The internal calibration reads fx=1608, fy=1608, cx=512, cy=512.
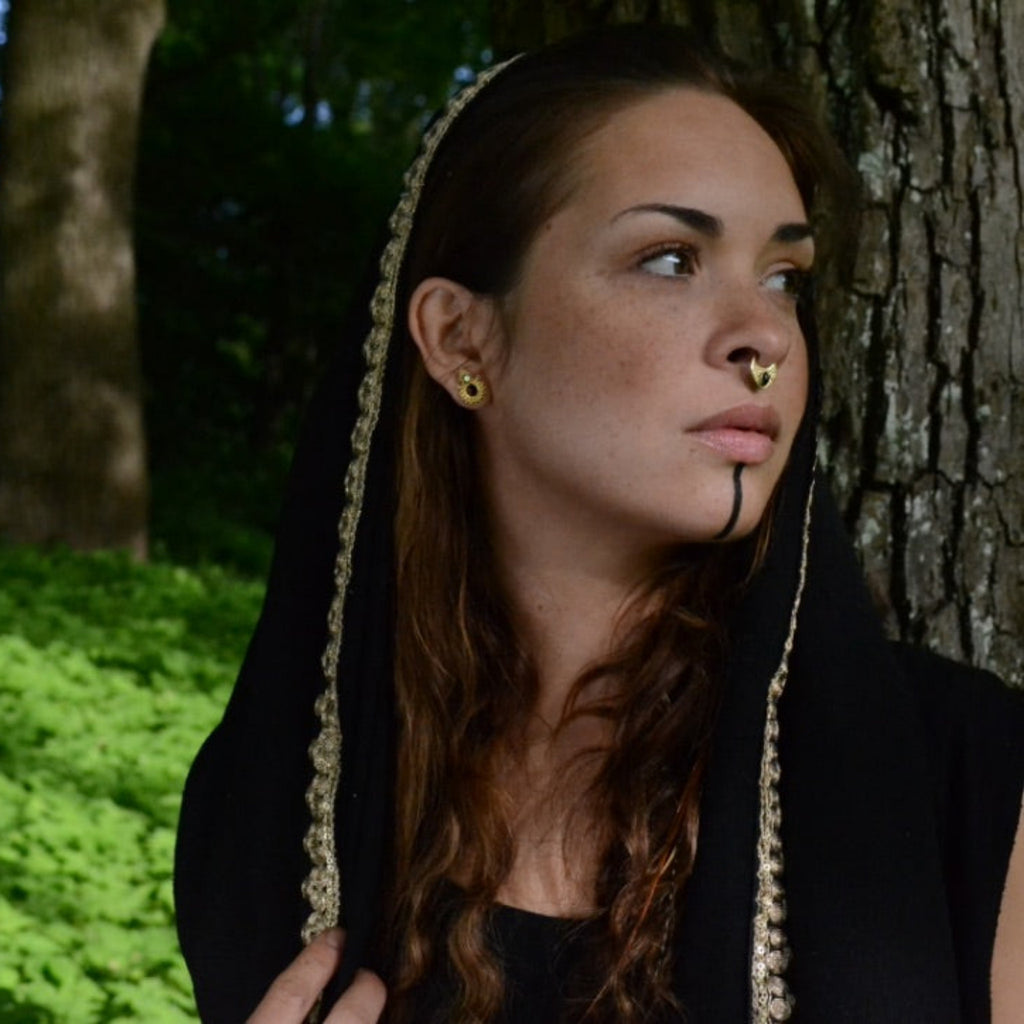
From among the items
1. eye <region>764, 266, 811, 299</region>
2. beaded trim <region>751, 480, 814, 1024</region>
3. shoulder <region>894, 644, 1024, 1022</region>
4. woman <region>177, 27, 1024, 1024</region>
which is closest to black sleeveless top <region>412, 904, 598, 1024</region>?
woman <region>177, 27, 1024, 1024</region>

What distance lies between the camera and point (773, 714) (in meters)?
2.01

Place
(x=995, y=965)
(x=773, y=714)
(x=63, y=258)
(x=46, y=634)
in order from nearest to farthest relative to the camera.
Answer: (x=995, y=965), (x=773, y=714), (x=46, y=634), (x=63, y=258)

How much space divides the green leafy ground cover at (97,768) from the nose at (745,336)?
2227 mm

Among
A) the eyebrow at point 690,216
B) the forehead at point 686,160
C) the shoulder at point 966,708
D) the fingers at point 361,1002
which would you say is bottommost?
the fingers at point 361,1002

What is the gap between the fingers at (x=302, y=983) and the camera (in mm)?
2033

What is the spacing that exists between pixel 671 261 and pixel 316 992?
3.39 feet

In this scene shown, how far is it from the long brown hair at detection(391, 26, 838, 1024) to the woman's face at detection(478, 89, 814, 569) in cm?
7

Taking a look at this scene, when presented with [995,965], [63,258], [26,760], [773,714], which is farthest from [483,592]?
[63,258]

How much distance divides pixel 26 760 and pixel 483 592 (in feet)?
9.40

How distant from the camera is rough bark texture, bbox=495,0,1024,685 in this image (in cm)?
246

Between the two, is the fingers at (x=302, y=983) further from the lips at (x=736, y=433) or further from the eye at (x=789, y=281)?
the eye at (x=789, y=281)

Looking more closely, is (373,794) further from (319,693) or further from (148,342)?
(148,342)

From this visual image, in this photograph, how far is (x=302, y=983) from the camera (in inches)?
81.4

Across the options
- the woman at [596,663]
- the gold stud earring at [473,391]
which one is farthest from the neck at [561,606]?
the gold stud earring at [473,391]
